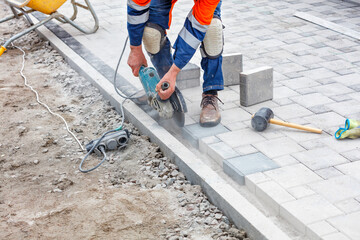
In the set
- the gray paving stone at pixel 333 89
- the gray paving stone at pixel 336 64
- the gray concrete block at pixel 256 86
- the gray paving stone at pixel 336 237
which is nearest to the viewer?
the gray paving stone at pixel 336 237

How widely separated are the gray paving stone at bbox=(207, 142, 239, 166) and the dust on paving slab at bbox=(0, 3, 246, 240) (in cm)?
31

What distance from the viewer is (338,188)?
11.8ft

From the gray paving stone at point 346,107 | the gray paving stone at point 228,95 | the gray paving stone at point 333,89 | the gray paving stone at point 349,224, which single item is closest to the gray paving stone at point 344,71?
the gray paving stone at point 333,89

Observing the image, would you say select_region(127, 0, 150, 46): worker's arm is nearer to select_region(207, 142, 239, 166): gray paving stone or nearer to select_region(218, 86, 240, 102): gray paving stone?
select_region(218, 86, 240, 102): gray paving stone

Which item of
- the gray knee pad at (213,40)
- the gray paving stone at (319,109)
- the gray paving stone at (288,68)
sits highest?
the gray knee pad at (213,40)

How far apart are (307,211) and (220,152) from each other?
0.98 m

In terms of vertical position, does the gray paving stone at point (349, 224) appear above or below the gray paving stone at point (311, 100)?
above

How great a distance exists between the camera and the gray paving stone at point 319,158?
12.8 feet

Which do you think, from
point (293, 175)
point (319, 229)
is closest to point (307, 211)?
point (319, 229)

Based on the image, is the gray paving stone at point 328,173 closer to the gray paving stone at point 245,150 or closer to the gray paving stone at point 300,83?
the gray paving stone at point 245,150

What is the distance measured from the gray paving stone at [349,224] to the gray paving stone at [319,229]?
0.14 ft

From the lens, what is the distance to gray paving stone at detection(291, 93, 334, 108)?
16.1 ft

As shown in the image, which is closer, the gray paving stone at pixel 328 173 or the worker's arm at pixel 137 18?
the gray paving stone at pixel 328 173

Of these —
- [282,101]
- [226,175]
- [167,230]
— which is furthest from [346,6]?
[167,230]
